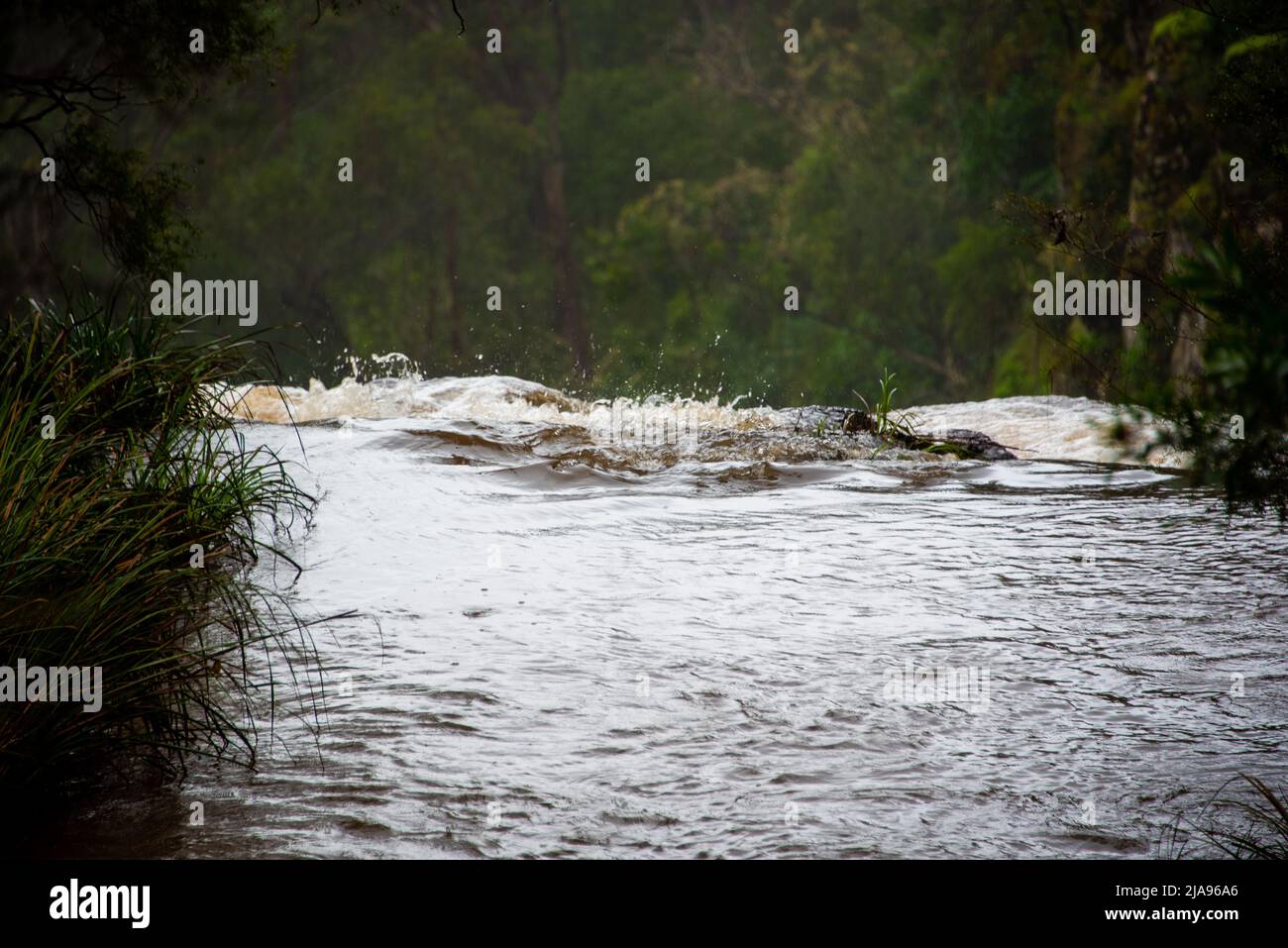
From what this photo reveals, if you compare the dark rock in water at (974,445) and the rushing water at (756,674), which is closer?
the rushing water at (756,674)

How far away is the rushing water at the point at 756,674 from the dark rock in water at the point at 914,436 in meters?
1.89

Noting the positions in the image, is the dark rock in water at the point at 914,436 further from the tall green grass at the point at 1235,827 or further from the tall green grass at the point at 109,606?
the tall green grass at the point at 1235,827

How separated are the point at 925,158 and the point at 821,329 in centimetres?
526

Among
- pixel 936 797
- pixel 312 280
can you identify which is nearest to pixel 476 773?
pixel 936 797

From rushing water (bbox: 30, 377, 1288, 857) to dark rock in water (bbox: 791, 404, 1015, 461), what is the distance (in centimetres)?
189

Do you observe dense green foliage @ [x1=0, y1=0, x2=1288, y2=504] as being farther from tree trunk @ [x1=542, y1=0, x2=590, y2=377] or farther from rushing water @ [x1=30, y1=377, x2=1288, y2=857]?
rushing water @ [x1=30, y1=377, x2=1288, y2=857]

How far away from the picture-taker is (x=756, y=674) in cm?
604

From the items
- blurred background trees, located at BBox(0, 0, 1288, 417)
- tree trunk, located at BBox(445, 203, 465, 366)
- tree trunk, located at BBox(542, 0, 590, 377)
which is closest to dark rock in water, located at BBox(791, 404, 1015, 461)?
blurred background trees, located at BBox(0, 0, 1288, 417)

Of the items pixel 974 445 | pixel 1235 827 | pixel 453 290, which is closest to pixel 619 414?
pixel 974 445

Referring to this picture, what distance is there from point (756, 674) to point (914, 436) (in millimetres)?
8538

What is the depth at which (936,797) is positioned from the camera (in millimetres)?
4586

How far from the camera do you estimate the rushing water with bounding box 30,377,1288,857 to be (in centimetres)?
439

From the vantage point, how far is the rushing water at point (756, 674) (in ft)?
14.4

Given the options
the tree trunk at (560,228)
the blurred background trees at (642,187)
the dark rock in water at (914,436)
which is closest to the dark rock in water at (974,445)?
the dark rock in water at (914,436)
